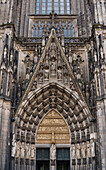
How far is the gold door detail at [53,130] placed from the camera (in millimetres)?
15180

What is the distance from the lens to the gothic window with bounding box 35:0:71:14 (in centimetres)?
2000

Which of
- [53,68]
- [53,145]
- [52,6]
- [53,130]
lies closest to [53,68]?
[53,68]

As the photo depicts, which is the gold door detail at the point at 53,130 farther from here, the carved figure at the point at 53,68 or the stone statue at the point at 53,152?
the carved figure at the point at 53,68

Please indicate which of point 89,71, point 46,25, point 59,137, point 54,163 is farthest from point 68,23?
point 54,163

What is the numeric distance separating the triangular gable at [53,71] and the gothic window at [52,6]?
4394 millimetres

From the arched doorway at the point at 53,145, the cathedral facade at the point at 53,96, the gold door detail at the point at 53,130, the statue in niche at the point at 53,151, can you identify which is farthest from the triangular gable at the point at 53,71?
the statue in niche at the point at 53,151

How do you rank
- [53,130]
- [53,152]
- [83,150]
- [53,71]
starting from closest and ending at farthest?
[83,150], [53,152], [53,130], [53,71]

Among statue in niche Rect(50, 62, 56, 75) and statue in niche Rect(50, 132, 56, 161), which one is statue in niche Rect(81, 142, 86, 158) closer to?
statue in niche Rect(50, 132, 56, 161)

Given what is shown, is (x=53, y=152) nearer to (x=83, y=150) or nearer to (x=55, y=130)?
(x=55, y=130)

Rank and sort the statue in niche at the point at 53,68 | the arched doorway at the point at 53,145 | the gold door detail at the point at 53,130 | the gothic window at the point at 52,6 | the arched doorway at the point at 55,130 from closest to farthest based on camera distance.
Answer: the arched doorway at the point at 55,130, the arched doorway at the point at 53,145, the gold door detail at the point at 53,130, the statue in niche at the point at 53,68, the gothic window at the point at 52,6

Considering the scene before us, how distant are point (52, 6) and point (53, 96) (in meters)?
8.48

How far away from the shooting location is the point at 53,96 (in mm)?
15727

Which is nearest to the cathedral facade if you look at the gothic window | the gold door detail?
the gold door detail

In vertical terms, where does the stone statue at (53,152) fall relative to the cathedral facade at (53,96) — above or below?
below
